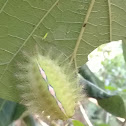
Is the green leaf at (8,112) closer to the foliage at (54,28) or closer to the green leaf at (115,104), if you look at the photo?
the foliage at (54,28)

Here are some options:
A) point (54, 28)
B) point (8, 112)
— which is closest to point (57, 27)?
point (54, 28)

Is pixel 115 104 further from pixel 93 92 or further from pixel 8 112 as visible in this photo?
pixel 8 112

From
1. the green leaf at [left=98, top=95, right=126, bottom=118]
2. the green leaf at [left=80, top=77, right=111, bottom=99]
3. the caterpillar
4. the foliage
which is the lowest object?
the green leaf at [left=98, top=95, right=126, bottom=118]

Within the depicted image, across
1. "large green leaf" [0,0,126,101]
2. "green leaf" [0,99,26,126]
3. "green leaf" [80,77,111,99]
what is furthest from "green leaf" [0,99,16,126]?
"green leaf" [80,77,111,99]

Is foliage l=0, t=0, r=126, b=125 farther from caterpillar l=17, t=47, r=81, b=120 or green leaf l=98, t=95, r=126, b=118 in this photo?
green leaf l=98, t=95, r=126, b=118

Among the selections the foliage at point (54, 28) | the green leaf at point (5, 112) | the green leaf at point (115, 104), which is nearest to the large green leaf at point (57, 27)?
the foliage at point (54, 28)

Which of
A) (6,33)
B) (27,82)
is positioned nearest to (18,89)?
(27,82)
